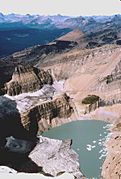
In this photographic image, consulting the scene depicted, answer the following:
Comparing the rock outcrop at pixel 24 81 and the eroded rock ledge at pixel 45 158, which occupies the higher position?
the rock outcrop at pixel 24 81

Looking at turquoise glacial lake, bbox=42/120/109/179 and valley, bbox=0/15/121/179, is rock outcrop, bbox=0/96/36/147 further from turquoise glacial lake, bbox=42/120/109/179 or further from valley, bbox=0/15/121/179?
turquoise glacial lake, bbox=42/120/109/179

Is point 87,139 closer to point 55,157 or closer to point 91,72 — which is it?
point 55,157

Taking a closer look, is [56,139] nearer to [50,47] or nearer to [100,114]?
[100,114]

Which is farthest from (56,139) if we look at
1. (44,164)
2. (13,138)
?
(44,164)

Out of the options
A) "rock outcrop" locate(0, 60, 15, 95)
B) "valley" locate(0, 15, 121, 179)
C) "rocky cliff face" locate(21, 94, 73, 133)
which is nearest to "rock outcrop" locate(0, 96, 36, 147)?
"valley" locate(0, 15, 121, 179)

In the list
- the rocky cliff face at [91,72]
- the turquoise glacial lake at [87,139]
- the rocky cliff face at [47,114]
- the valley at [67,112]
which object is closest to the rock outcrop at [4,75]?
the valley at [67,112]

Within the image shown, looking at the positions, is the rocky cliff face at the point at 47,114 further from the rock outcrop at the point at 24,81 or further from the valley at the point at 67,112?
the rock outcrop at the point at 24,81
